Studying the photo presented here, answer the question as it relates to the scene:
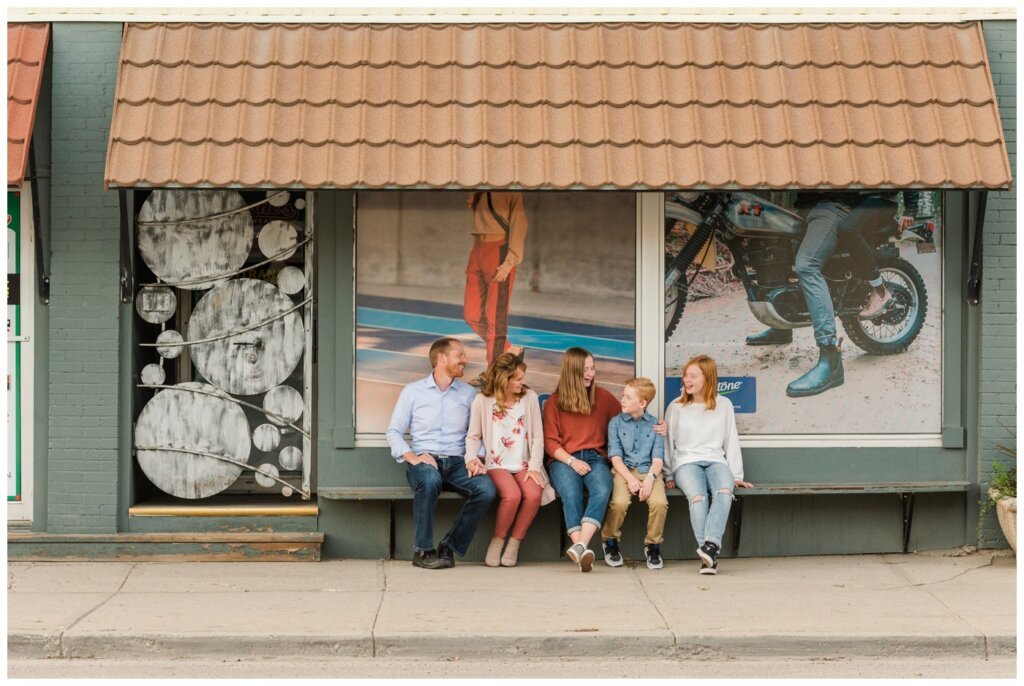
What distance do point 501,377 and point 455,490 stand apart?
0.81 m

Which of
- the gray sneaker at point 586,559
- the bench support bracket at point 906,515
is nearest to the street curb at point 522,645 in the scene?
the gray sneaker at point 586,559

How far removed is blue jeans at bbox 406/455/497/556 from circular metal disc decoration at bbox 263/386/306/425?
39.5 inches

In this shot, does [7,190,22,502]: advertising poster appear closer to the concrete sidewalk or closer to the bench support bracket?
the concrete sidewalk

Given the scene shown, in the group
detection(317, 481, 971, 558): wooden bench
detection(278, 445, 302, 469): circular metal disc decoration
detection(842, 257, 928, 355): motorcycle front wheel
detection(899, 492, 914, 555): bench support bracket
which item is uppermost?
detection(842, 257, 928, 355): motorcycle front wheel

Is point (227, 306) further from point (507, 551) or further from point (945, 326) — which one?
point (945, 326)

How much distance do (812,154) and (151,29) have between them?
437 centimetres

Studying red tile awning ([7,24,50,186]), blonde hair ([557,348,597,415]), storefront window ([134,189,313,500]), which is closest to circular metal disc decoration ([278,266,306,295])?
storefront window ([134,189,313,500])

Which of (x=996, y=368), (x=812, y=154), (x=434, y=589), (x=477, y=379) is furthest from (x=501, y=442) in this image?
(x=996, y=368)

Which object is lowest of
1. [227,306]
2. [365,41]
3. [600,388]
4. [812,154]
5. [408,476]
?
[408,476]

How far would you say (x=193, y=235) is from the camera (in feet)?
29.6

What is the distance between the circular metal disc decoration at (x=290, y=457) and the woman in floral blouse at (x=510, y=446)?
1286 mm

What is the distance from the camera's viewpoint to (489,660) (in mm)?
6840

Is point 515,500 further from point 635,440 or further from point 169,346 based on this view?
point 169,346

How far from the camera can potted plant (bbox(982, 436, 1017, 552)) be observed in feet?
28.7
